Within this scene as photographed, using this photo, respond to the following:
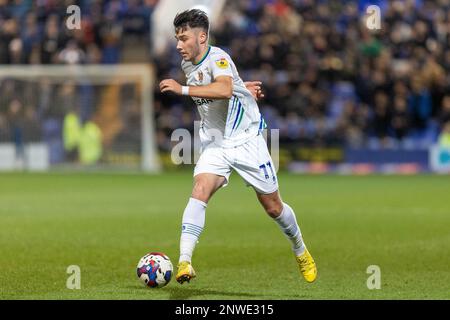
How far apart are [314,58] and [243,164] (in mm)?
21583

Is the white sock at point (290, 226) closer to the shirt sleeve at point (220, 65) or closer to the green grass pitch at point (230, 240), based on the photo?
the green grass pitch at point (230, 240)

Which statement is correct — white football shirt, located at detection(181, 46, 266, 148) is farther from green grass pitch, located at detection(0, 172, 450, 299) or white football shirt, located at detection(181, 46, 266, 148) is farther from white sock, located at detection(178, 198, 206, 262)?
green grass pitch, located at detection(0, 172, 450, 299)

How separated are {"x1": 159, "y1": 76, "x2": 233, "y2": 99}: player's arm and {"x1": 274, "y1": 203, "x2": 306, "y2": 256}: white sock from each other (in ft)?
4.01

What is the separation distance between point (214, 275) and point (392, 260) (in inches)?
84.6

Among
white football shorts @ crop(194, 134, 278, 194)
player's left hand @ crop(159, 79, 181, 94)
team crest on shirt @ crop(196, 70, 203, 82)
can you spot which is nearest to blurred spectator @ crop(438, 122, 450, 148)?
white football shorts @ crop(194, 134, 278, 194)

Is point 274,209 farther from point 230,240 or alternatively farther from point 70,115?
point 70,115

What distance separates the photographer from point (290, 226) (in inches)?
347

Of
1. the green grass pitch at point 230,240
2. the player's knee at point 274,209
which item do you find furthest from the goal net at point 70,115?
the player's knee at point 274,209

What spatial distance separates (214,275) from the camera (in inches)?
372

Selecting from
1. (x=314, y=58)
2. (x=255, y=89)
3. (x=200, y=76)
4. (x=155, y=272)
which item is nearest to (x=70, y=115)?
(x=314, y=58)

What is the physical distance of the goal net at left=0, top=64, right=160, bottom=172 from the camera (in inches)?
1136

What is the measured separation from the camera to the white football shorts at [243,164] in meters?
8.52

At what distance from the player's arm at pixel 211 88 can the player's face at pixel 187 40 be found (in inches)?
13.0
